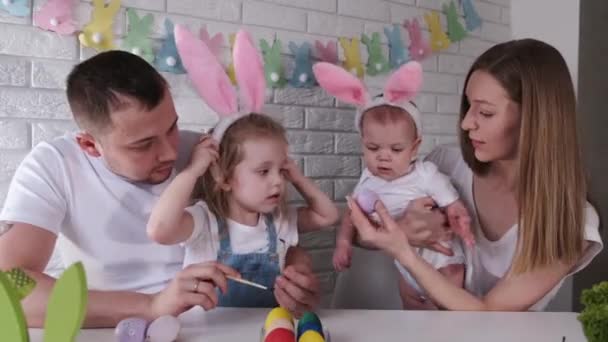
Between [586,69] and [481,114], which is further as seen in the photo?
[586,69]

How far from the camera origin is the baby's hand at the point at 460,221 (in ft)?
4.39

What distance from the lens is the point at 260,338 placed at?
1042mm

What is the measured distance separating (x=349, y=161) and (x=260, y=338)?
21.6 inches

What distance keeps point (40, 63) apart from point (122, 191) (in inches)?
11.4

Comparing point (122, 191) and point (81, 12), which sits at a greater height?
point (81, 12)

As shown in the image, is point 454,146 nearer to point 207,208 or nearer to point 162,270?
point 207,208

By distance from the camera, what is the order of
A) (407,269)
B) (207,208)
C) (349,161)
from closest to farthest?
(207,208), (407,269), (349,161)

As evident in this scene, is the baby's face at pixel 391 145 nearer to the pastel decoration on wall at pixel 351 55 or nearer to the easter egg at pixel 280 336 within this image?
the pastel decoration on wall at pixel 351 55

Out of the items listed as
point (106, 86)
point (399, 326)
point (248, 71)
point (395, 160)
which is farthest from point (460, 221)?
point (106, 86)

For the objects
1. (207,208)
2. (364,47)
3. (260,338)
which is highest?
(364,47)

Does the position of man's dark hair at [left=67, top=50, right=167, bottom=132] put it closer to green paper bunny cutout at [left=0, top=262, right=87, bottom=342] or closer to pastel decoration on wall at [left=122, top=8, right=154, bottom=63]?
pastel decoration on wall at [left=122, top=8, right=154, bottom=63]

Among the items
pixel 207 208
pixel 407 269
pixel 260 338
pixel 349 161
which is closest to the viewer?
pixel 260 338

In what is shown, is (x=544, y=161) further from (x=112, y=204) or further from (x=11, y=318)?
(x=11, y=318)

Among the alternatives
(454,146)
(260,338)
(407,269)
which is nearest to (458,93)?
(454,146)
